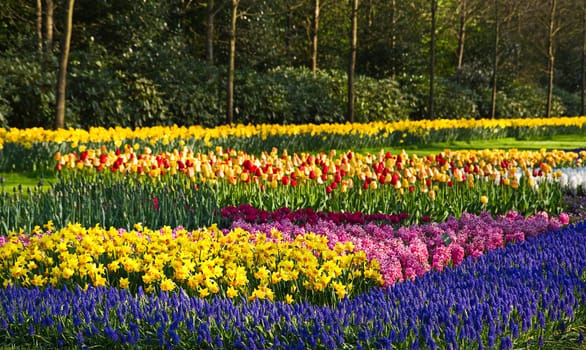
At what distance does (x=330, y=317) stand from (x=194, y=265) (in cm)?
130

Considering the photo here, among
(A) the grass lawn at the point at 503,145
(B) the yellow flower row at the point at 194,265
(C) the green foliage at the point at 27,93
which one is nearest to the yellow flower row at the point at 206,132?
(A) the grass lawn at the point at 503,145

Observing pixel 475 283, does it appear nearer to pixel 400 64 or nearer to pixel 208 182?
pixel 208 182

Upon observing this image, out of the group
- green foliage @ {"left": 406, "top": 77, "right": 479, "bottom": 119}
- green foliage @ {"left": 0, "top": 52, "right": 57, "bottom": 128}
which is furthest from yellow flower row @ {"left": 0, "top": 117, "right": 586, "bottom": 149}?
green foliage @ {"left": 406, "top": 77, "right": 479, "bottom": 119}

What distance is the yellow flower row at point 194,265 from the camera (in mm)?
4715

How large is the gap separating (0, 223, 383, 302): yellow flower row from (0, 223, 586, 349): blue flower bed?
0.21m

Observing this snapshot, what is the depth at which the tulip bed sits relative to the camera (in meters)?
3.92

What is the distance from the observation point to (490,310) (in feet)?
13.1

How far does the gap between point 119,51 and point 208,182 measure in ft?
46.1

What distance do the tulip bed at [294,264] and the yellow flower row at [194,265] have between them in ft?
0.05

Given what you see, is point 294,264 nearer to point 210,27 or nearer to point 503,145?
point 210,27

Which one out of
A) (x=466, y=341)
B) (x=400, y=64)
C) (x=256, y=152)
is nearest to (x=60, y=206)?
(x=466, y=341)

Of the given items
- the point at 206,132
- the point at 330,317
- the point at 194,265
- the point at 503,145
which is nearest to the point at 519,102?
the point at 503,145

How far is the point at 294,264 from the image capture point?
5.17 meters

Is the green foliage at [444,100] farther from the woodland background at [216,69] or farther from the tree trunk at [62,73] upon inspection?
the tree trunk at [62,73]
